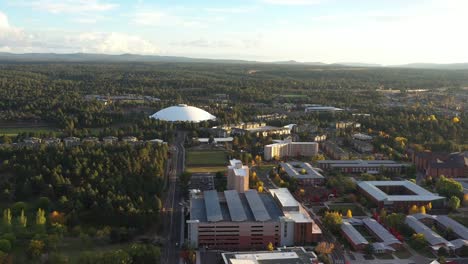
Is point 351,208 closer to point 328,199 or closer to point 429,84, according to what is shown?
point 328,199

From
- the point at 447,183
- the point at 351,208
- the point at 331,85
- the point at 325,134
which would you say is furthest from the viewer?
the point at 331,85

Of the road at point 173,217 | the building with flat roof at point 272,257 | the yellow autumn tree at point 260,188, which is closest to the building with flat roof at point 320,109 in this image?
the road at point 173,217

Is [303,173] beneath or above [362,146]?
beneath

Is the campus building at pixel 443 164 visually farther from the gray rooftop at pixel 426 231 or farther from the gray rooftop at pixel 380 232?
the gray rooftop at pixel 380 232

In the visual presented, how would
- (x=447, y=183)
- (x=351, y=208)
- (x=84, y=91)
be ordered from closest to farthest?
1. (x=351, y=208)
2. (x=447, y=183)
3. (x=84, y=91)

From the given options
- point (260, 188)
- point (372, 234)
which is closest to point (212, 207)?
point (260, 188)

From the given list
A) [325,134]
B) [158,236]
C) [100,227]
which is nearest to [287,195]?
[158,236]

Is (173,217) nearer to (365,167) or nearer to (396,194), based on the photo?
(396,194)
